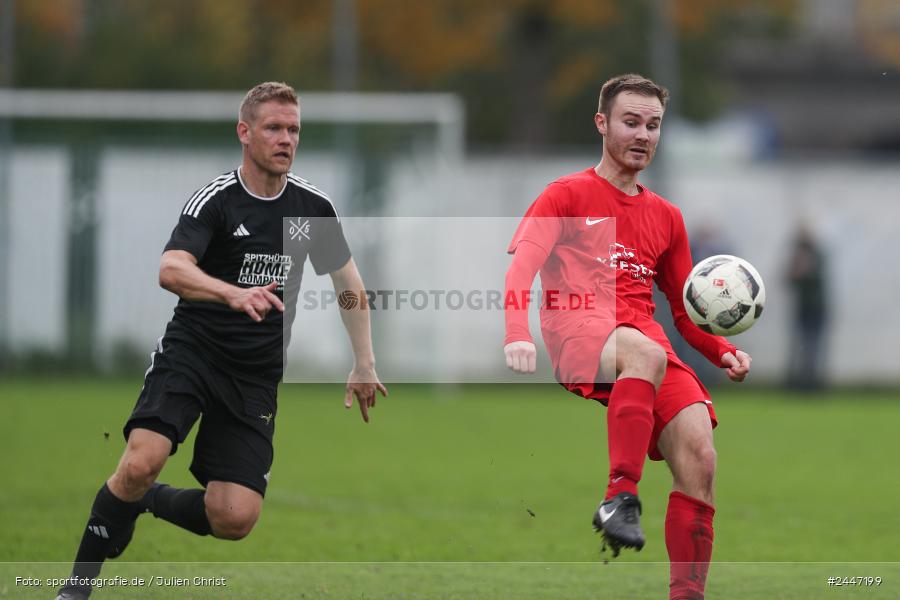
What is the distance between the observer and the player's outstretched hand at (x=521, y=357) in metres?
5.59

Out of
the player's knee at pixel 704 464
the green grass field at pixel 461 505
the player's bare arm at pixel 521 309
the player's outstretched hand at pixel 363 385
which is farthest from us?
the green grass field at pixel 461 505

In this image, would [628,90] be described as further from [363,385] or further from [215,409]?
[215,409]

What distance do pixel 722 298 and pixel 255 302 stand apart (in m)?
2.03

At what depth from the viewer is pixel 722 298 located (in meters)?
6.20

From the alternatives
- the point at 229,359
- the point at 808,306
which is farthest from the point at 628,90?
the point at 808,306

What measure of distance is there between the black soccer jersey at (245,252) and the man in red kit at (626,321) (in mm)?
1080

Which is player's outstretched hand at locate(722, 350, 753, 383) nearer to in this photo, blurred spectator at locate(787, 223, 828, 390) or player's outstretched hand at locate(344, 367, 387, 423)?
player's outstretched hand at locate(344, 367, 387, 423)

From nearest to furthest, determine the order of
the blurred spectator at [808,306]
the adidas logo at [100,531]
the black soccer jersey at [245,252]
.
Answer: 1. the adidas logo at [100,531]
2. the black soccer jersey at [245,252]
3. the blurred spectator at [808,306]

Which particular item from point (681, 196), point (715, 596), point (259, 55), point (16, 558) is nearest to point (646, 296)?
point (715, 596)

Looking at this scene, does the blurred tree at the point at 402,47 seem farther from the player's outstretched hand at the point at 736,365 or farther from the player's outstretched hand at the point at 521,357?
the player's outstretched hand at the point at 521,357

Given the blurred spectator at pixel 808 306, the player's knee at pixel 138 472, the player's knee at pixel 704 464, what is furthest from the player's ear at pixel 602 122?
the blurred spectator at pixel 808 306

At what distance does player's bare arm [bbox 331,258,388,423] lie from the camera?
658 centimetres

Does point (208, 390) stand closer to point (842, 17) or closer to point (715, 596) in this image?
point (715, 596)

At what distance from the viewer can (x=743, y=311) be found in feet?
20.5
